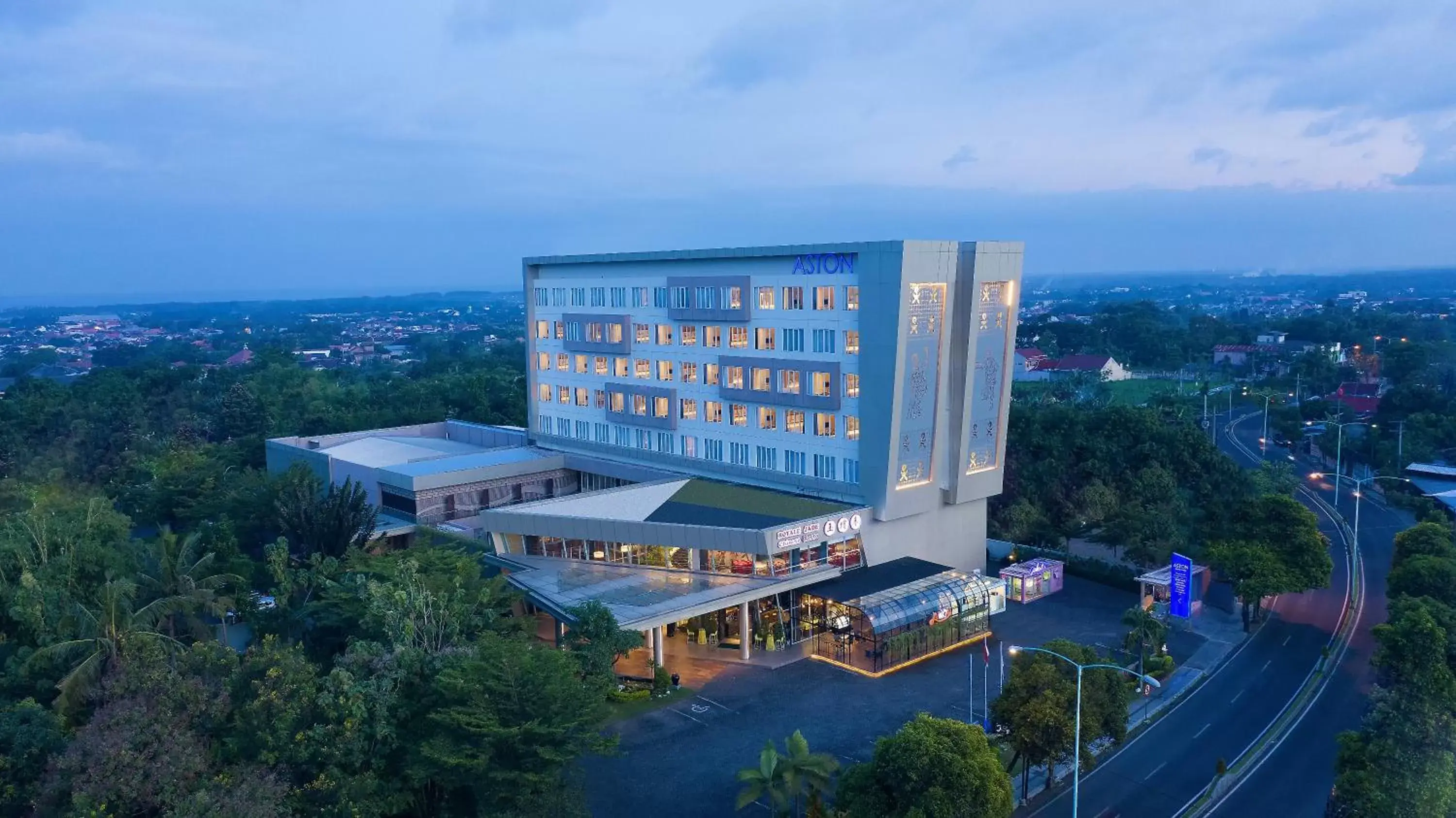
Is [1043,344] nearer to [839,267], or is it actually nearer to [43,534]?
[839,267]

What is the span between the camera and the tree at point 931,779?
86.0ft

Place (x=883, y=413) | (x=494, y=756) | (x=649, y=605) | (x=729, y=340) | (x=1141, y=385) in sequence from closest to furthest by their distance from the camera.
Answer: (x=494, y=756), (x=649, y=605), (x=883, y=413), (x=729, y=340), (x=1141, y=385)

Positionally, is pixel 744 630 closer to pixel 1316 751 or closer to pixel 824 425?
pixel 824 425

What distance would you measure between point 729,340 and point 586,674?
2624 centimetres

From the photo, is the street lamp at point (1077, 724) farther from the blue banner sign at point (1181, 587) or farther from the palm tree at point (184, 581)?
the palm tree at point (184, 581)

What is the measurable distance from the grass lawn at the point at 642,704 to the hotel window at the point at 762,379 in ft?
63.6

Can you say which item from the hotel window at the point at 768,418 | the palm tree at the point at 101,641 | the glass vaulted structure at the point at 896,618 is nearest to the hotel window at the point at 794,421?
the hotel window at the point at 768,418

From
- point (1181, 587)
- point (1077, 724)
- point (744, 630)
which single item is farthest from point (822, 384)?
point (1077, 724)

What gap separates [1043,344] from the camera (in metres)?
192

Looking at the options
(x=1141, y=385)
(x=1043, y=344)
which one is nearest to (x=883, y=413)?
(x=1141, y=385)

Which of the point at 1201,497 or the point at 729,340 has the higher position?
the point at 729,340

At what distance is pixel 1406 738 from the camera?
27.8 meters

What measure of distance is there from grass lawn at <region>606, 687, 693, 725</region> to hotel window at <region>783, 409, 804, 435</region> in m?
17.7

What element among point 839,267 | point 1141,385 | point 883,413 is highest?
point 839,267
